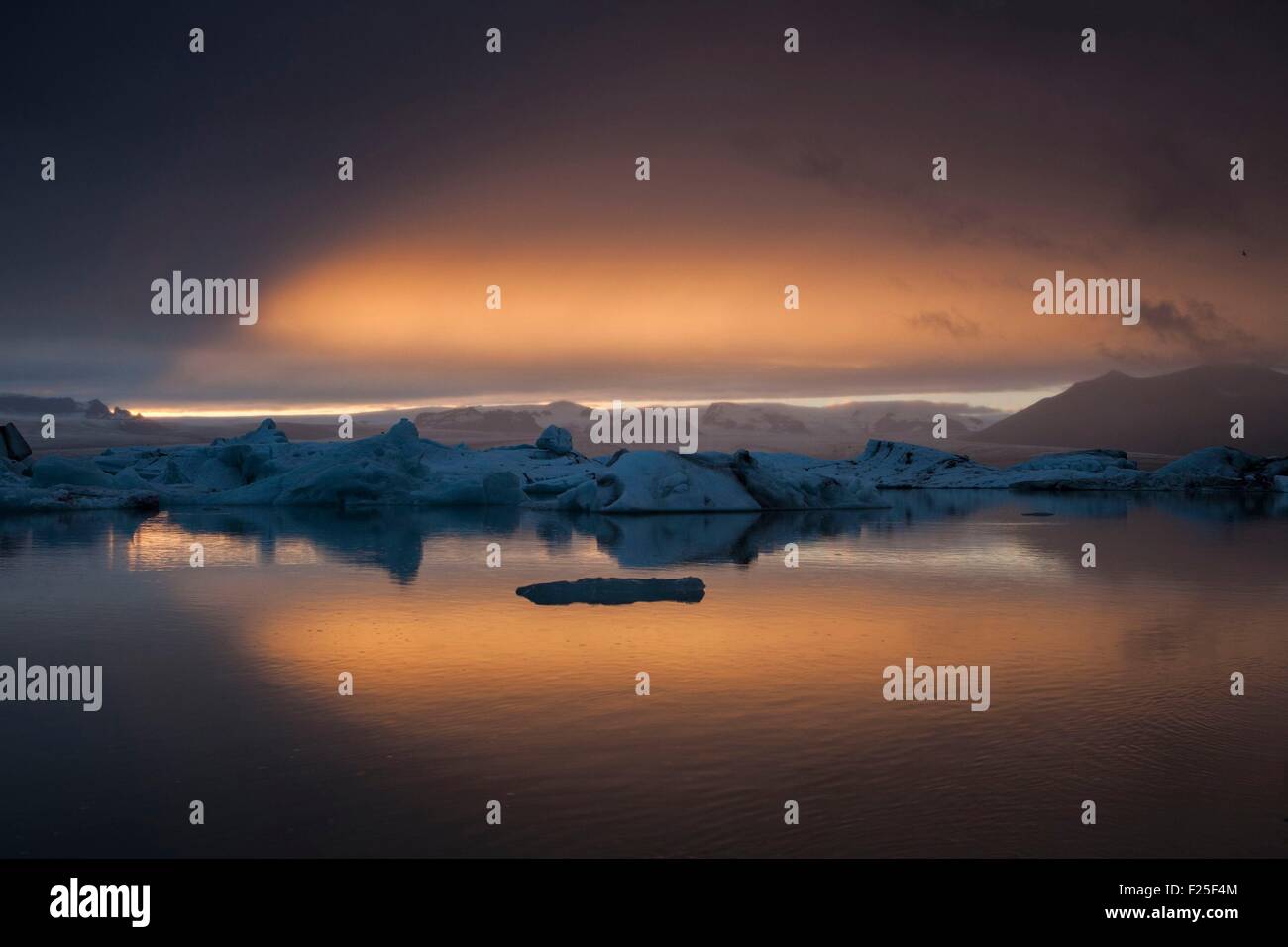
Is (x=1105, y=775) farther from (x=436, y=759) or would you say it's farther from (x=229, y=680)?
(x=229, y=680)

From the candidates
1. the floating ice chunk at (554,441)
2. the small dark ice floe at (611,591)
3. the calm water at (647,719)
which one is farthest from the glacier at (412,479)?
the small dark ice floe at (611,591)

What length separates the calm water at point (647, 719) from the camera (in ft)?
16.5

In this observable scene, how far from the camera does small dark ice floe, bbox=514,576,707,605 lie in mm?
12133

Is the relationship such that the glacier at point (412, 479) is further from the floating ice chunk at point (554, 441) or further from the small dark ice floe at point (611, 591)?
the small dark ice floe at point (611, 591)

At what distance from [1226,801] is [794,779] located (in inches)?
86.8

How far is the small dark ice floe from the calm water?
1.15 feet

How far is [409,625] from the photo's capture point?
10609 millimetres

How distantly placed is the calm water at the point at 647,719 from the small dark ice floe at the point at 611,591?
13.7 inches

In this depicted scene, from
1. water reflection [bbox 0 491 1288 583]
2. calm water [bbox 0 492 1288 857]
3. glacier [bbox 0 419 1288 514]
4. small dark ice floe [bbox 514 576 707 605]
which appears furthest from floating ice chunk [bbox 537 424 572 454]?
small dark ice floe [bbox 514 576 707 605]

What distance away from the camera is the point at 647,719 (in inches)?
273

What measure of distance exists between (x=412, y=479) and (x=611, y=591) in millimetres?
29499

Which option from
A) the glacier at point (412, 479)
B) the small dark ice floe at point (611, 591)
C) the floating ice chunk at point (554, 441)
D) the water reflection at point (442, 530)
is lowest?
the small dark ice floe at point (611, 591)

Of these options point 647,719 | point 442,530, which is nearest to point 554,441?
point 442,530

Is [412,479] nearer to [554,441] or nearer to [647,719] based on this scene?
[554,441]
